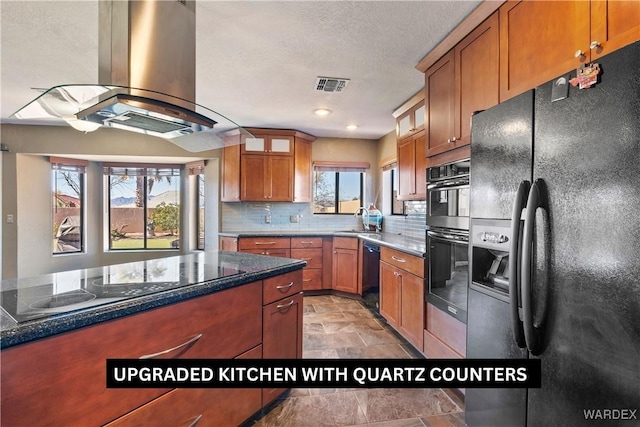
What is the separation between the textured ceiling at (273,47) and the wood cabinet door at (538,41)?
367mm

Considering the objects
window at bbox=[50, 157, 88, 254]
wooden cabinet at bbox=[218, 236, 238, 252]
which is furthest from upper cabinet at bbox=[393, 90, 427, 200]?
window at bbox=[50, 157, 88, 254]

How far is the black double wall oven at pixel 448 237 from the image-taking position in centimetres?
201

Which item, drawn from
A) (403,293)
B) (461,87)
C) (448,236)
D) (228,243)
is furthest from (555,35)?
(228,243)

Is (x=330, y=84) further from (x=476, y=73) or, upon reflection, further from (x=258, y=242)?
(x=258, y=242)

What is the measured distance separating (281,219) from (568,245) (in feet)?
14.5

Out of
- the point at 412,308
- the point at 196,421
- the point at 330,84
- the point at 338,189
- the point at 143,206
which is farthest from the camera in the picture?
the point at 143,206

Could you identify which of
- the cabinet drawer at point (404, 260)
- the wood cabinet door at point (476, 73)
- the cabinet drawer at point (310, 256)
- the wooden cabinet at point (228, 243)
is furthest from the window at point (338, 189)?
the wood cabinet door at point (476, 73)

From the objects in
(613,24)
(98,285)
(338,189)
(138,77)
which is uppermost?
(613,24)

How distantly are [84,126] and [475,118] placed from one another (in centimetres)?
202

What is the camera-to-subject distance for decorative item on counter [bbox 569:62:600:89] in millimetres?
1017

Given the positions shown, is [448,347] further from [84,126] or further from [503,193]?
[84,126]

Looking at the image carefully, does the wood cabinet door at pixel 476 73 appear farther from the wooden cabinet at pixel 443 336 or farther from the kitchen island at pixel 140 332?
the kitchen island at pixel 140 332

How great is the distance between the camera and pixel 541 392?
3.92 feet

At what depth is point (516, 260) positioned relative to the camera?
1.24 meters
